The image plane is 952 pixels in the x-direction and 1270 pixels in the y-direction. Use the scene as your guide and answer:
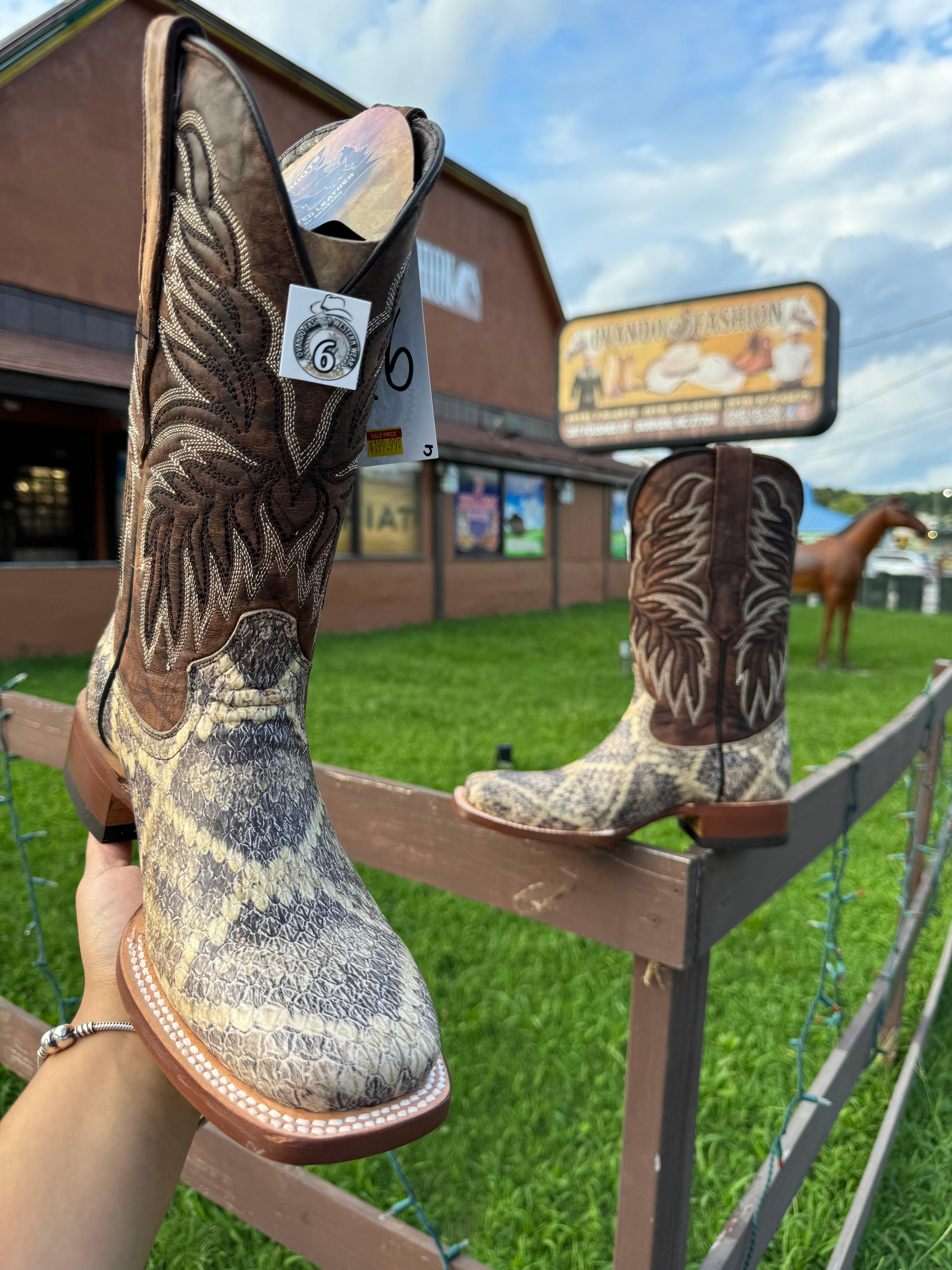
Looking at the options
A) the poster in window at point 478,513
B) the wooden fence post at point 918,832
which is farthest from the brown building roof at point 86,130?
the wooden fence post at point 918,832

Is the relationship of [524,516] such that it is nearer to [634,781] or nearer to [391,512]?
[391,512]

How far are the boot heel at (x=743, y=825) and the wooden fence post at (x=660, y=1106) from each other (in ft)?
0.61

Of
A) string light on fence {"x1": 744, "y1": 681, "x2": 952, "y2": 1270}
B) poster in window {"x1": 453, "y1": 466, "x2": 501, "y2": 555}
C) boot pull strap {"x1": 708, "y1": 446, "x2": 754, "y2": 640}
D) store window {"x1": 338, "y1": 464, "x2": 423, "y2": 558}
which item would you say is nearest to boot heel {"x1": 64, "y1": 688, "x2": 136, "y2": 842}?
boot pull strap {"x1": 708, "y1": 446, "x2": 754, "y2": 640}

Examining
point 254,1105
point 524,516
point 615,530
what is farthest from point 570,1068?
point 615,530

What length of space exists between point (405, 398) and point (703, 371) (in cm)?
589

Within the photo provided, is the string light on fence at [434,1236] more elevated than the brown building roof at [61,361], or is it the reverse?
the brown building roof at [61,361]

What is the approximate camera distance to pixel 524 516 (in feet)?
45.7

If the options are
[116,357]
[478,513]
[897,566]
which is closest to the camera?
[116,357]

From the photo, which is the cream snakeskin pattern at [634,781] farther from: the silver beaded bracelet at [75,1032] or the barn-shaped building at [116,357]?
the barn-shaped building at [116,357]

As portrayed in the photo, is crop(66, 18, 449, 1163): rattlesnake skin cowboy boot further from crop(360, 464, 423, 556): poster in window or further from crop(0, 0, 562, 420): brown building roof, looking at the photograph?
crop(360, 464, 423, 556): poster in window

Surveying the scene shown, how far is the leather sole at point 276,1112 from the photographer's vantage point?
1.92 feet

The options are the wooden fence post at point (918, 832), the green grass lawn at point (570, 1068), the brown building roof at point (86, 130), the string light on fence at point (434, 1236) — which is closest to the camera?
the string light on fence at point (434, 1236)

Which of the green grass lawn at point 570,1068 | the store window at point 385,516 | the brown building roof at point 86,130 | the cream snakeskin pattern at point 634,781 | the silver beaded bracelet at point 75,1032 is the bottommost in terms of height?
the green grass lawn at point 570,1068

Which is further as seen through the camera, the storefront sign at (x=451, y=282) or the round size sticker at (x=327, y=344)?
the storefront sign at (x=451, y=282)
